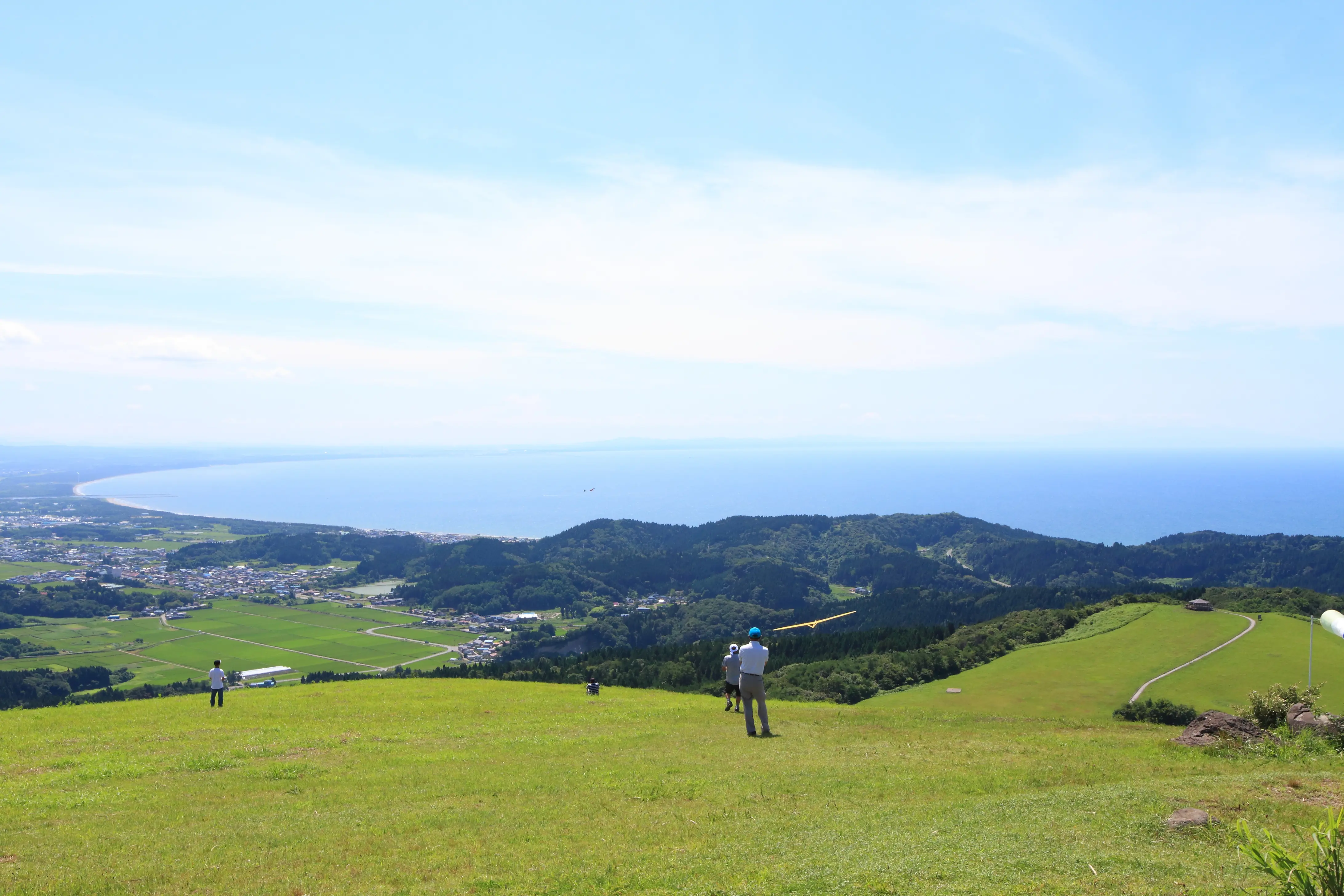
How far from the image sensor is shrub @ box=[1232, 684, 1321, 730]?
2053 centimetres

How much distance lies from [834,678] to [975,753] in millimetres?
33012

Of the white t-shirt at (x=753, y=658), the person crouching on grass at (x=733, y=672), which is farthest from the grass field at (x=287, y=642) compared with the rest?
the white t-shirt at (x=753, y=658)

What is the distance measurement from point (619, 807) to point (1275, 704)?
60.8 feet

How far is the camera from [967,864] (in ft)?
33.6

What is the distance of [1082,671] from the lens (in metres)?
49.9

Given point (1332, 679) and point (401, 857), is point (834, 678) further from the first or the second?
point (401, 857)

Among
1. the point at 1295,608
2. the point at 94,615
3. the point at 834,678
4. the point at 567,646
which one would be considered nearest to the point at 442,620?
the point at 567,646

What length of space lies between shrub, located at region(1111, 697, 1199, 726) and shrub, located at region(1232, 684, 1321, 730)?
436 inches

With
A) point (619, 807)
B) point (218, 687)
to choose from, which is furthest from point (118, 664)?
point (619, 807)

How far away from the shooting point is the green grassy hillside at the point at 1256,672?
4225 cm

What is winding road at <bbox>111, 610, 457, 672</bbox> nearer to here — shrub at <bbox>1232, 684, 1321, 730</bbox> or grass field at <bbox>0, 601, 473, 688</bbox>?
grass field at <bbox>0, 601, 473, 688</bbox>

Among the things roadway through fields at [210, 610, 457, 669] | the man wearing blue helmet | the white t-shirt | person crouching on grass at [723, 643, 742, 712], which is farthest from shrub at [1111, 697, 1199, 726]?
roadway through fields at [210, 610, 457, 669]

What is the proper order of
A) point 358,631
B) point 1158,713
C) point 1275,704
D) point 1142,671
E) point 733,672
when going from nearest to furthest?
point 733,672 < point 1275,704 < point 1158,713 < point 1142,671 < point 358,631

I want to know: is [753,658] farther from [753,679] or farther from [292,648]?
[292,648]
